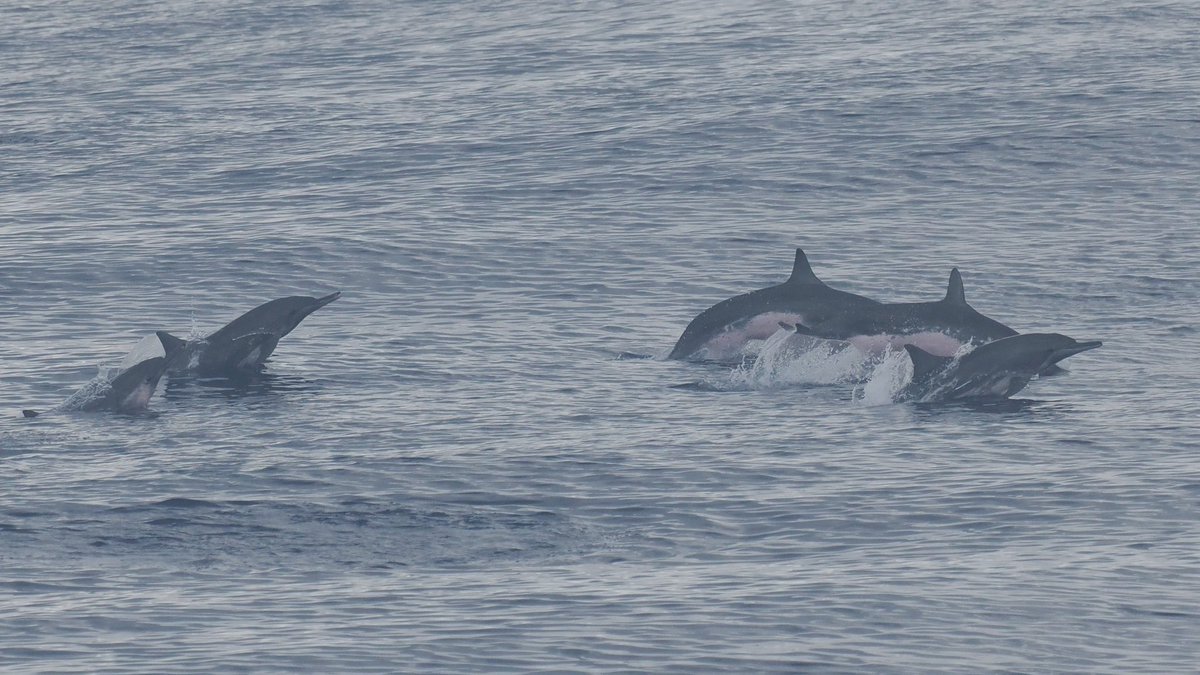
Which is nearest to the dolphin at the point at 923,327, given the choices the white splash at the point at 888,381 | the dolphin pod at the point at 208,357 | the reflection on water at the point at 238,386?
the white splash at the point at 888,381

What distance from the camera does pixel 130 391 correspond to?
24375 mm

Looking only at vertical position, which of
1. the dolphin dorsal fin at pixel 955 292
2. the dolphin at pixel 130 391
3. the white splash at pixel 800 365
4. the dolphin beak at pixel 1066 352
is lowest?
the white splash at pixel 800 365

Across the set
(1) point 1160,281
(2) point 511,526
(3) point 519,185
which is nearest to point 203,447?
(2) point 511,526

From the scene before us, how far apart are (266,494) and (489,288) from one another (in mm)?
12298

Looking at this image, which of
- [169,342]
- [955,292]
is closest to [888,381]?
[955,292]

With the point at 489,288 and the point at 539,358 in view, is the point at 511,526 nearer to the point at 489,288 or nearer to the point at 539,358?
the point at 539,358

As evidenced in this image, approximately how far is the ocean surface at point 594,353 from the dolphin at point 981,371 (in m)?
0.30

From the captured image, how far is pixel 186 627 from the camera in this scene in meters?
16.6

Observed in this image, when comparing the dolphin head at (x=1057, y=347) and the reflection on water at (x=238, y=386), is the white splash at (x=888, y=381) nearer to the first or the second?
the dolphin head at (x=1057, y=347)

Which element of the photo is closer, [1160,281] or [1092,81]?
[1160,281]

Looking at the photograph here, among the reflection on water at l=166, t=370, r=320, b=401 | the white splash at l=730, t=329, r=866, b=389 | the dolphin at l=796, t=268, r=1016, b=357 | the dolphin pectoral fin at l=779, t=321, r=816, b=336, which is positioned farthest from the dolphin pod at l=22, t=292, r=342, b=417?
the dolphin at l=796, t=268, r=1016, b=357

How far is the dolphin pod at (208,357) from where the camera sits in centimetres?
2441

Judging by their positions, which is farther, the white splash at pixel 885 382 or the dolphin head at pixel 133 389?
the white splash at pixel 885 382

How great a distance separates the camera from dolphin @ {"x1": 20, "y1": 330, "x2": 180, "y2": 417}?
24359 mm
